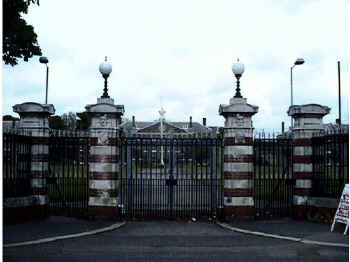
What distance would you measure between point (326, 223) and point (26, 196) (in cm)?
872

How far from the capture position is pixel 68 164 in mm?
13258

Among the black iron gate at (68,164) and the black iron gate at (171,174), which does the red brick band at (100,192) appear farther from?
the black iron gate at (68,164)

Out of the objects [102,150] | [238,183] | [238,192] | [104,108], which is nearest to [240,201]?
[238,192]

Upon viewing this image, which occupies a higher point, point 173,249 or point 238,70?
point 238,70

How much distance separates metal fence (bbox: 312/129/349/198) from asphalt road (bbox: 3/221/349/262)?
10.5 ft

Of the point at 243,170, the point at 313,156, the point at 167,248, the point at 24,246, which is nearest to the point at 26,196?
the point at 24,246

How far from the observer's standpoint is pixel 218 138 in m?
13.5

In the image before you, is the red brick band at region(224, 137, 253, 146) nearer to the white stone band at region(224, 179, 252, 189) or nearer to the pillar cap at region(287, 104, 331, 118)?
the white stone band at region(224, 179, 252, 189)

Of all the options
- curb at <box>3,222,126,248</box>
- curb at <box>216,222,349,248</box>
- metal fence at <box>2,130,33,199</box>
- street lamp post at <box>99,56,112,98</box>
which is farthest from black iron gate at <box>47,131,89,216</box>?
curb at <box>216,222,349,248</box>

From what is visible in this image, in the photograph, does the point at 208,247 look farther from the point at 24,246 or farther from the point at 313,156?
the point at 313,156

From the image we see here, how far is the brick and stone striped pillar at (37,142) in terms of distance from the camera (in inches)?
512

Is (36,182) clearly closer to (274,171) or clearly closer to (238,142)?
(238,142)

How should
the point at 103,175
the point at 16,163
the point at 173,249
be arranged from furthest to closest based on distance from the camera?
the point at 103,175 < the point at 16,163 < the point at 173,249

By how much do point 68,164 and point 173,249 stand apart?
17.6 ft
